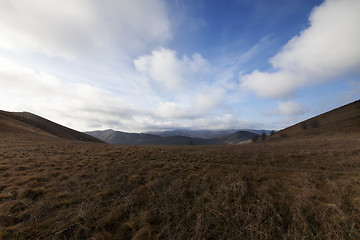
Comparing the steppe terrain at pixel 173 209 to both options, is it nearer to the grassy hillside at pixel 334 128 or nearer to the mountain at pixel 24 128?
the mountain at pixel 24 128

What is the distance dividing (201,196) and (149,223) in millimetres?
2619

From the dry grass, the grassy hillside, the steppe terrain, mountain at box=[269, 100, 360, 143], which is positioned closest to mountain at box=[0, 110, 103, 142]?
the dry grass

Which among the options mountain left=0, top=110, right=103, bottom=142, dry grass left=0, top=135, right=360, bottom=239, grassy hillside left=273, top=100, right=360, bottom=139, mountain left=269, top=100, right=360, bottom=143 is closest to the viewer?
dry grass left=0, top=135, right=360, bottom=239

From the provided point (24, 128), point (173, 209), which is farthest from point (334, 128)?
point (24, 128)

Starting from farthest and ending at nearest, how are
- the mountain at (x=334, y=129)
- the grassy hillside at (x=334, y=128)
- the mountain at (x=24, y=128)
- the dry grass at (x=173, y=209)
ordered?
1. the grassy hillside at (x=334, y=128)
2. the mountain at (x=334, y=129)
3. the mountain at (x=24, y=128)
4. the dry grass at (x=173, y=209)

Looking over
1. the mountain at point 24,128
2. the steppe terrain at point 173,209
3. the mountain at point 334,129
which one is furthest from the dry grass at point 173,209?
the mountain at point 334,129

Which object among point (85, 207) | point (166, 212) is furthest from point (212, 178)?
point (85, 207)

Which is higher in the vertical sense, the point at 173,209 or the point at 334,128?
the point at 334,128

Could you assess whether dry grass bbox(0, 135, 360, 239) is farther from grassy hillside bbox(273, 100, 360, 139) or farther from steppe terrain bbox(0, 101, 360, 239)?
grassy hillside bbox(273, 100, 360, 139)

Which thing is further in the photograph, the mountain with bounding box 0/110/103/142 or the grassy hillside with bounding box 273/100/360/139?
the grassy hillside with bounding box 273/100/360/139

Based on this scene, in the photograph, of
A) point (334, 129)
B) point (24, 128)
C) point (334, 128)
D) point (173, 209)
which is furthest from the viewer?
point (334, 128)

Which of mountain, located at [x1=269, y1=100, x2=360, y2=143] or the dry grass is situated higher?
mountain, located at [x1=269, y1=100, x2=360, y2=143]

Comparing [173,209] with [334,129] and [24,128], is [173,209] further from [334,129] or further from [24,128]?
[334,129]

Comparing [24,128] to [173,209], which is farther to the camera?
[24,128]
